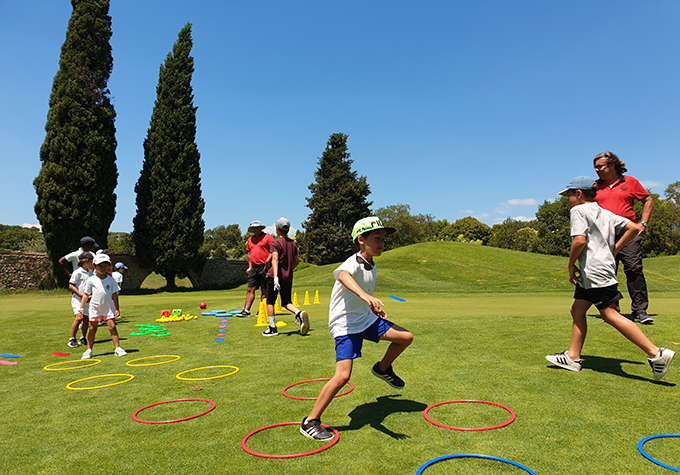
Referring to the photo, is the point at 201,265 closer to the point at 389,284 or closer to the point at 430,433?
the point at 389,284

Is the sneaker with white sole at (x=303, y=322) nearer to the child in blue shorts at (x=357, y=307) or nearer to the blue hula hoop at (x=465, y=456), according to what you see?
the child in blue shorts at (x=357, y=307)

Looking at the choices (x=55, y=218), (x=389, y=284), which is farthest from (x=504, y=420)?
(x=55, y=218)

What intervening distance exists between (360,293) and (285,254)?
212 inches

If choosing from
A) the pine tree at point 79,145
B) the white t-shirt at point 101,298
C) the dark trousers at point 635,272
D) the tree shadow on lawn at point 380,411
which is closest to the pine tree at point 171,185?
the pine tree at point 79,145

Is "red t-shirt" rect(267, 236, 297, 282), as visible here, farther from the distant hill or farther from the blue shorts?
the distant hill

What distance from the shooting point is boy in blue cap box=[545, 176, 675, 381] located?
5.02 metres

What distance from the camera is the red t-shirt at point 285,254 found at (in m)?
8.98

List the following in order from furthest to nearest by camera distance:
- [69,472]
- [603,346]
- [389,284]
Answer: [389,284] < [603,346] < [69,472]

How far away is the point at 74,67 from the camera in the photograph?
29.5 meters

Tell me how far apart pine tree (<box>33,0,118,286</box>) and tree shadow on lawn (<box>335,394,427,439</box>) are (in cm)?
2896

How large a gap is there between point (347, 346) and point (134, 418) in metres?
2.22

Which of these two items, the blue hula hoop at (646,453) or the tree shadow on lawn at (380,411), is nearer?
the blue hula hoop at (646,453)

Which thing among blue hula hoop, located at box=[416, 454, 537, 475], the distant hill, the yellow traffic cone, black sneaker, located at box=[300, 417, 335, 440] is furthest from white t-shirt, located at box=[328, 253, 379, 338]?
the distant hill

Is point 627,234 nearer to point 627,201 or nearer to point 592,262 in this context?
point 592,262
